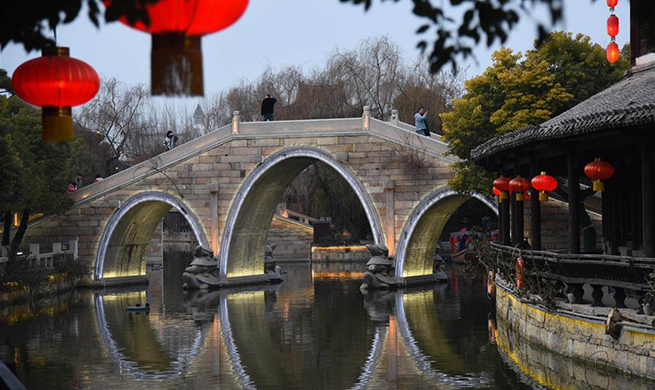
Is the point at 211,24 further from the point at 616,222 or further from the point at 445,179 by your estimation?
the point at 445,179

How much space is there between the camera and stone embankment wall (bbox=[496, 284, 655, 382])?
32.0 feet

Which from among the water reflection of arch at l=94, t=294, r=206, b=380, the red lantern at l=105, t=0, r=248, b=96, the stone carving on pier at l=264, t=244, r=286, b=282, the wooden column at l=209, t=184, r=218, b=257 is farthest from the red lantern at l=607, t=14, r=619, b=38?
the stone carving on pier at l=264, t=244, r=286, b=282

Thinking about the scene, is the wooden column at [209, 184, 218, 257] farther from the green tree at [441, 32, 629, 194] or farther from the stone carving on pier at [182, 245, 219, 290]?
the green tree at [441, 32, 629, 194]

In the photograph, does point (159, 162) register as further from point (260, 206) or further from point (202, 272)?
point (202, 272)

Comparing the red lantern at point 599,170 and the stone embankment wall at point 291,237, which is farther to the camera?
the stone embankment wall at point 291,237

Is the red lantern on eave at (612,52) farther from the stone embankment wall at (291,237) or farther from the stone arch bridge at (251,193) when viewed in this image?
the stone embankment wall at (291,237)

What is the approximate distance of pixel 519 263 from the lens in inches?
523

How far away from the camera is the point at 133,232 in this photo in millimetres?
27750

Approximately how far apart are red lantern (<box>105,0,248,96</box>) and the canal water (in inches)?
295

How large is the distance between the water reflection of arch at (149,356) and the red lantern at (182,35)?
31.4ft

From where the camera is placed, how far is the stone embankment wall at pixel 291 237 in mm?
36156

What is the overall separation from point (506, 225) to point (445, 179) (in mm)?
6254

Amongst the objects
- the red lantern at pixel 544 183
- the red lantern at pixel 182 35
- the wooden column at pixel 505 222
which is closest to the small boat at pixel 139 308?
the wooden column at pixel 505 222

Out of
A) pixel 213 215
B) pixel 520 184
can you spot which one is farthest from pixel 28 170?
pixel 520 184
